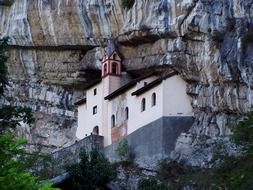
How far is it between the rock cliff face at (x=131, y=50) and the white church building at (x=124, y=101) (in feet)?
2.85

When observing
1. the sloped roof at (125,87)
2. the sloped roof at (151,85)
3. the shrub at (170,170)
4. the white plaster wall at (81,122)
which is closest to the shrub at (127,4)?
the sloped roof at (125,87)

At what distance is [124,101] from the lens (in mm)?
54219

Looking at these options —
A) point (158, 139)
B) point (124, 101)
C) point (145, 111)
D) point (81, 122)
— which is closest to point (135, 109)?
point (145, 111)

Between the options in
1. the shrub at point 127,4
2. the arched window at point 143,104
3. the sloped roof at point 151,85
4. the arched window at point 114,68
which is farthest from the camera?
the arched window at point 114,68

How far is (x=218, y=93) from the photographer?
46.2 metres

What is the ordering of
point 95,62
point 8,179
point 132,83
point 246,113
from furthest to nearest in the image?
point 95,62, point 132,83, point 246,113, point 8,179

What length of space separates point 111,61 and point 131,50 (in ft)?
6.14

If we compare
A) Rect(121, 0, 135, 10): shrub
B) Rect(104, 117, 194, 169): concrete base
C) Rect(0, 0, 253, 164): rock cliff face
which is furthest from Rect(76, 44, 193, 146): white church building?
Rect(121, 0, 135, 10): shrub

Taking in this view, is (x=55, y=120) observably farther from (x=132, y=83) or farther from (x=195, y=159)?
(x=195, y=159)

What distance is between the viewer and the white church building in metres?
48.9

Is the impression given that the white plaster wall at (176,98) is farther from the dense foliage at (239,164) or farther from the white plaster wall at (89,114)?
the white plaster wall at (89,114)

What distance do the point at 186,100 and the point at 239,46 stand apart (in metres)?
5.71

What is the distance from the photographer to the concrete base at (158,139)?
47375 millimetres

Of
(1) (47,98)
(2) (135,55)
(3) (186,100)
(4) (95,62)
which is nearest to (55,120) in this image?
(1) (47,98)
